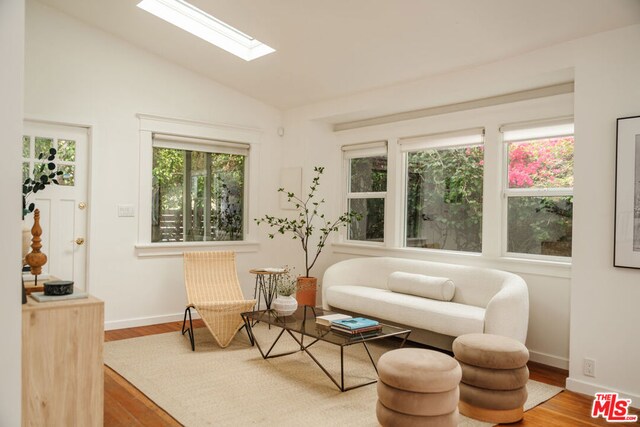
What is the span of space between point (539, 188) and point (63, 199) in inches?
171

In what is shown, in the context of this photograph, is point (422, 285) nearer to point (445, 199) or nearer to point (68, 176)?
point (445, 199)

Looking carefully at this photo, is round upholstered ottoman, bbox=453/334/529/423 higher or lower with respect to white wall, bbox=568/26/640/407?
lower

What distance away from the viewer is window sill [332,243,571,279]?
3938 mm

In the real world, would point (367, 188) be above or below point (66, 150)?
below

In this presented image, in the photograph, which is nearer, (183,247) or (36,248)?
(36,248)

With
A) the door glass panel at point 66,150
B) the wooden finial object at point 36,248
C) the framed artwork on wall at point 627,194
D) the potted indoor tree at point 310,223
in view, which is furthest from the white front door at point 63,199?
the framed artwork on wall at point 627,194

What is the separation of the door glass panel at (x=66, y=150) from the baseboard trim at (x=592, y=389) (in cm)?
465

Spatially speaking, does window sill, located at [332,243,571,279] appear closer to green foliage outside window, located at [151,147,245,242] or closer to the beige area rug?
the beige area rug

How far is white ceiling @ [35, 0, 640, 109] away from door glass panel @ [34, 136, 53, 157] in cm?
121

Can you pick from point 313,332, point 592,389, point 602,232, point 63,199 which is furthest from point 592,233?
point 63,199

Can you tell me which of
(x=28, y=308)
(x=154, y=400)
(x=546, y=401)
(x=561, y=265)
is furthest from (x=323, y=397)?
(x=561, y=265)

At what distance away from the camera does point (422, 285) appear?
432cm

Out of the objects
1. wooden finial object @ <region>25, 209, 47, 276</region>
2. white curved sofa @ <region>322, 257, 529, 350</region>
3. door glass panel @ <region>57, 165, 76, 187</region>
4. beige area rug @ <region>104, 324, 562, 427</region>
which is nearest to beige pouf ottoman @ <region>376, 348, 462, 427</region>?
beige area rug @ <region>104, 324, 562, 427</region>

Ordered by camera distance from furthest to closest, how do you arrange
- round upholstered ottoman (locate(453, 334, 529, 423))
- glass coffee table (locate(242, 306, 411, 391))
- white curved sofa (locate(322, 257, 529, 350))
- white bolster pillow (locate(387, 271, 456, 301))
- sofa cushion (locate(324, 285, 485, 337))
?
white bolster pillow (locate(387, 271, 456, 301)) → sofa cushion (locate(324, 285, 485, 337)) → white curved sofa (locate(322, 257, 529, 350)) → glass coffee table (locate(242, 306, 411, 391)) → round upholstered ottoman (locate(453, 334, 529, 423))
